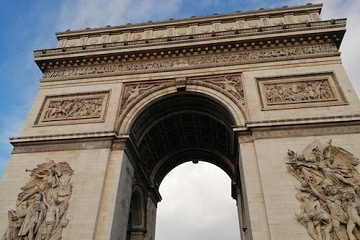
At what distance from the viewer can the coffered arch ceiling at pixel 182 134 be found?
43.7ft

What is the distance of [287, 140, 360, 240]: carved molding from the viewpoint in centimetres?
852

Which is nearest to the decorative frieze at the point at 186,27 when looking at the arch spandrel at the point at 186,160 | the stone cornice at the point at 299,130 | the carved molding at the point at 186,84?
the carved molding at the point at 186,84

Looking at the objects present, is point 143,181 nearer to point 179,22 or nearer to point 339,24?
point 179,22

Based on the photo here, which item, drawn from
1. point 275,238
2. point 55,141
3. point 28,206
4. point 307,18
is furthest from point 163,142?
point 307,18

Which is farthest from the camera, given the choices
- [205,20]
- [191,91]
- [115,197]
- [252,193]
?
[205,20]

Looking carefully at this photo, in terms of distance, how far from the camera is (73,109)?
43.2 feet

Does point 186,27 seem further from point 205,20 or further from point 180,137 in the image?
point 180,137

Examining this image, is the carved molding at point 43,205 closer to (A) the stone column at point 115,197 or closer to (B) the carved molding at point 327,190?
(A) the stone column at point 115,197

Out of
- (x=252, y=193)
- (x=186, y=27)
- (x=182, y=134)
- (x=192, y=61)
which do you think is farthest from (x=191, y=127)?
(x=252, y=193)

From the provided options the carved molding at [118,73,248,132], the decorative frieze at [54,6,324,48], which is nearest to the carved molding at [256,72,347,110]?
the carved molding at [118,73,248,132]

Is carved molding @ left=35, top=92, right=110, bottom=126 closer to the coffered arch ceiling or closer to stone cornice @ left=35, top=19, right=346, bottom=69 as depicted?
the coffered arch ceiling

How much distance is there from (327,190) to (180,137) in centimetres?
847

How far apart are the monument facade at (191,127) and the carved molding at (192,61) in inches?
2.5

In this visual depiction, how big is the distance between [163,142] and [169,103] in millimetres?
2872
